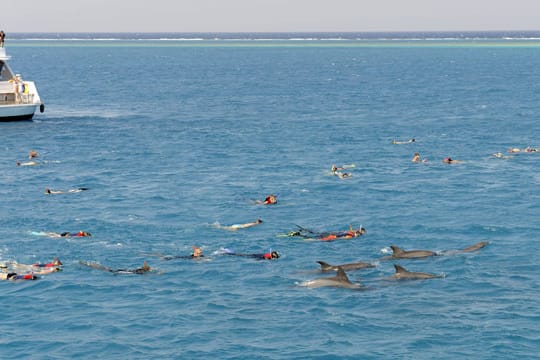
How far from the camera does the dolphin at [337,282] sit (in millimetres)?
43375

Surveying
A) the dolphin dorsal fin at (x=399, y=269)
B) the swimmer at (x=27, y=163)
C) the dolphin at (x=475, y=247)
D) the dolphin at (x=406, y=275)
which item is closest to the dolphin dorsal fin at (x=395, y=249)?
the dolphin at (x=406, y=275)

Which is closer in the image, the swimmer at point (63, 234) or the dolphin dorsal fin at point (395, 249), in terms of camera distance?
the dolphin dorsal fin at point (395, 249)

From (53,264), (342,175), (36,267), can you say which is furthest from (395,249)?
(342,175)

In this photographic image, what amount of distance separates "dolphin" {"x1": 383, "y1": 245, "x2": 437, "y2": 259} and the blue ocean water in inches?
30.3

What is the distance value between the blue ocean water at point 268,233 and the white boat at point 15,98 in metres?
1.90

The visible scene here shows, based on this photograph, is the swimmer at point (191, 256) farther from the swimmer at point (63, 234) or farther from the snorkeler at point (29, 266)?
the swimmer at point (63, 234)

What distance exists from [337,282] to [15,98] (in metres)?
71.2

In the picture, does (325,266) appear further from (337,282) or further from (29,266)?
(29,266)

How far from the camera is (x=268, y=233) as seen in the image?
179 feet

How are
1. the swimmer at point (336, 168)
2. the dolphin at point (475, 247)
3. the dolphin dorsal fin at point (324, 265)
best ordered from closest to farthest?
the dolphin dorsal fin at point (324, 265)
the dolphin at point (475, 247)
the swimmer at point (336, 168)

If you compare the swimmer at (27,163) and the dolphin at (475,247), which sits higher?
the dolphin at (475,247)

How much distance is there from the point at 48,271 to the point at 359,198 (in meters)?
26.0

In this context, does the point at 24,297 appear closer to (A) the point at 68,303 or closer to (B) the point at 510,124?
→ (A) the point at 68,303

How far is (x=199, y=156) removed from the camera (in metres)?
83.0
